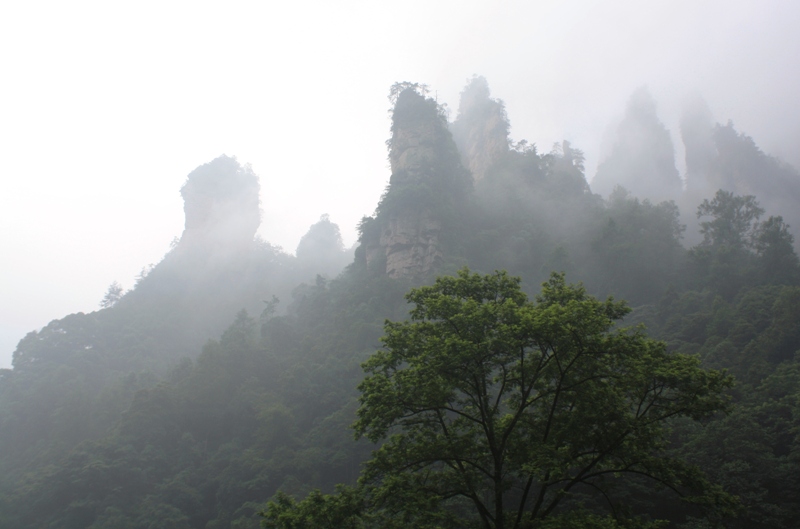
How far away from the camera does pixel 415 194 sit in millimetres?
43344

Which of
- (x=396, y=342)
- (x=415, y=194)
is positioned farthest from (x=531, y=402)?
(x=415, y=194)

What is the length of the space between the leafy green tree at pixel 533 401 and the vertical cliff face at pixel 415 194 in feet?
101

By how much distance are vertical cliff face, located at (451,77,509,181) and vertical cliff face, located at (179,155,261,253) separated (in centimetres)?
3283

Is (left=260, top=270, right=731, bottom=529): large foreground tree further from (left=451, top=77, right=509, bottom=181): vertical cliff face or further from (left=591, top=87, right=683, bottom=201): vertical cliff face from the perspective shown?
(left=591, top=87, right=683, bottom=201): vertical cliff face

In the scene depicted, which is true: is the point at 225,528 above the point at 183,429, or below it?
below

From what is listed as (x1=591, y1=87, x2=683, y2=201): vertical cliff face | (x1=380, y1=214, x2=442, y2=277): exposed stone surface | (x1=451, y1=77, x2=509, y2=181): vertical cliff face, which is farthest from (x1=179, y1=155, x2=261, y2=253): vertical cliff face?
(x1=591, y1=87, x2=683, y2=201): vertical cliff face

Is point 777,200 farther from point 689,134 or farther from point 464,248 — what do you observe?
point 464,248

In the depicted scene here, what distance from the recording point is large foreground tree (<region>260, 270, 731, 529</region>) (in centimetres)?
833

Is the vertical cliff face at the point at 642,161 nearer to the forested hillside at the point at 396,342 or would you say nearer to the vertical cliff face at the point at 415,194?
the forested hillside at the point at 396,342

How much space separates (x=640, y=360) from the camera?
28.3 ft

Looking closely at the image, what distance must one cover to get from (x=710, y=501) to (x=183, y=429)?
31.4 meters

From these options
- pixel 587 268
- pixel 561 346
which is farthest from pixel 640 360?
pixel 587 268

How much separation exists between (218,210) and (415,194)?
40020 millimetres

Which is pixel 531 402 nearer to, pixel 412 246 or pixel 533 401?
pixel 533 401
